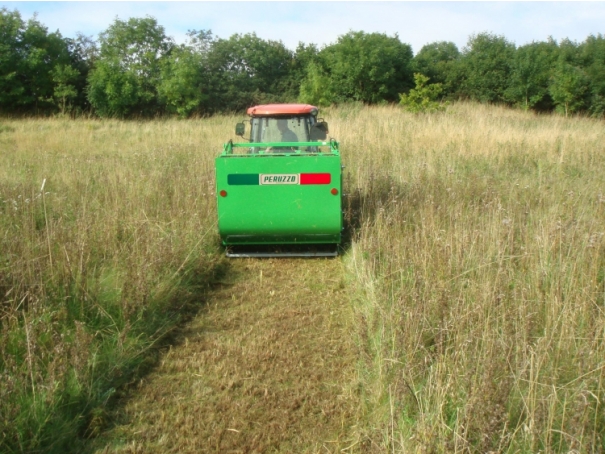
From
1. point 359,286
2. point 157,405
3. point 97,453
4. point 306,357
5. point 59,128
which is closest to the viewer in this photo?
point 97,453

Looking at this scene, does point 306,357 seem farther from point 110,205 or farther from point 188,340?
point 110,205

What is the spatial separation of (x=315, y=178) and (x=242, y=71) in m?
26.8

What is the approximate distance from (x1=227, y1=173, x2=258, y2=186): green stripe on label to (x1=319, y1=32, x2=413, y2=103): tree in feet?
73.8

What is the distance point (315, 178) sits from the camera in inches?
249

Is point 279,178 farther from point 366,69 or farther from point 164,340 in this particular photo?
point 366,69

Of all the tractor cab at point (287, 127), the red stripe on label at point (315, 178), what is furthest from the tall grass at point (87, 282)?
the red stripe on label at point (315, 178)

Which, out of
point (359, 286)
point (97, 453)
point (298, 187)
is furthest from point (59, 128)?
point (97, 453)

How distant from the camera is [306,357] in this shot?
4.32 meters

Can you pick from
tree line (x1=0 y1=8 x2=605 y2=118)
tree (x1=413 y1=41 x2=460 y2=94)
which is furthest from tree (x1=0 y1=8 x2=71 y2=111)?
tree (x1=413 y1=41 x2=460 y2=94)

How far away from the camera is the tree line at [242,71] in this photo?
26.0m

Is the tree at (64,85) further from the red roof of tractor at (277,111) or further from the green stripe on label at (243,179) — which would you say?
the green stripe on label at (243,179)

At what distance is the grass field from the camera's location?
3.00 m

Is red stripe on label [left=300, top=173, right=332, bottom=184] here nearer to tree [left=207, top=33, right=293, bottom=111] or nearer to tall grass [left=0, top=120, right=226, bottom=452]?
tall grass [left=0, top=120, right=226, bottom=452]

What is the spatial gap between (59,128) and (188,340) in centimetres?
1517
